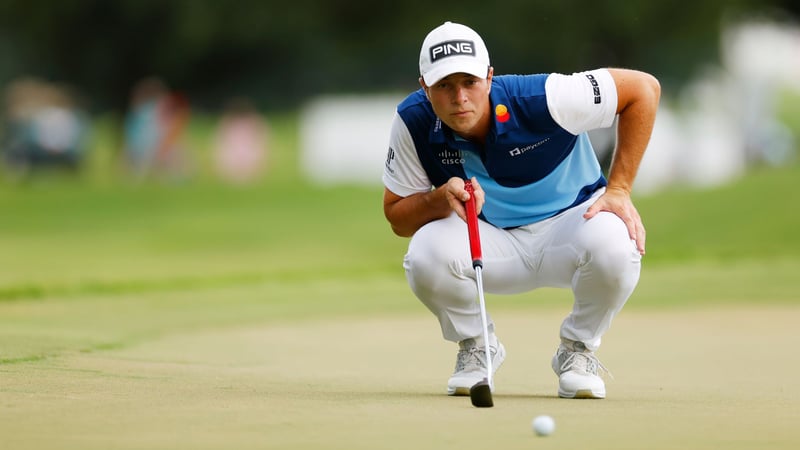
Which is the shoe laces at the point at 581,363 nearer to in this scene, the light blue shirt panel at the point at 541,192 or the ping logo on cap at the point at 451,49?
the light blue shirt panel at the point at 541,192

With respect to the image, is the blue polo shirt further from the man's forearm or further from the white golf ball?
the white golf ball

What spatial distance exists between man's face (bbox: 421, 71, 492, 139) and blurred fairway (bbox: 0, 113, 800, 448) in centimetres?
118

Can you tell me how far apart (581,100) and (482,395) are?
1.43 meters

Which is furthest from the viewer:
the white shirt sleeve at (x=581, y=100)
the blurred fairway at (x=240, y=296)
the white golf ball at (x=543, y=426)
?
the white shirt sleeve at (x=581, y=100)

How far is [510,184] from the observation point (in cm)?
628

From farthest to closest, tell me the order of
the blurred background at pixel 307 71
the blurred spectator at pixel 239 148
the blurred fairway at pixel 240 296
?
the blurred spectator at pixel 239 148 → the blurred background at pixel 307 71 → the blurred fairway at pixel 240 296

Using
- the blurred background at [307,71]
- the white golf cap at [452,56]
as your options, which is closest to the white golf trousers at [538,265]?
the white golf cap at [452,56]

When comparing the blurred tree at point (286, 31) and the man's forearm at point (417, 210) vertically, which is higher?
the blurred tree at point (286, 31)

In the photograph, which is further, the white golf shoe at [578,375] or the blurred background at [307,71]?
the blurred background at [307,71]

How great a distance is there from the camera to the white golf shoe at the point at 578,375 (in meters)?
5.86

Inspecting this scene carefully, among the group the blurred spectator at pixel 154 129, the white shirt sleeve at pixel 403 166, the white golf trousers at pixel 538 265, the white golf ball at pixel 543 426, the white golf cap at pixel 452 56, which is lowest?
the white golf ball at pixel 543 426

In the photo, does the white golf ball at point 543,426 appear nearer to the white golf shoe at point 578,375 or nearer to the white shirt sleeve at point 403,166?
the white golf shoe at point 578,375

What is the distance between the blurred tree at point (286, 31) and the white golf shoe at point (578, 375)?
68.9 ft

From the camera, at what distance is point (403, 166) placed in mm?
6246
